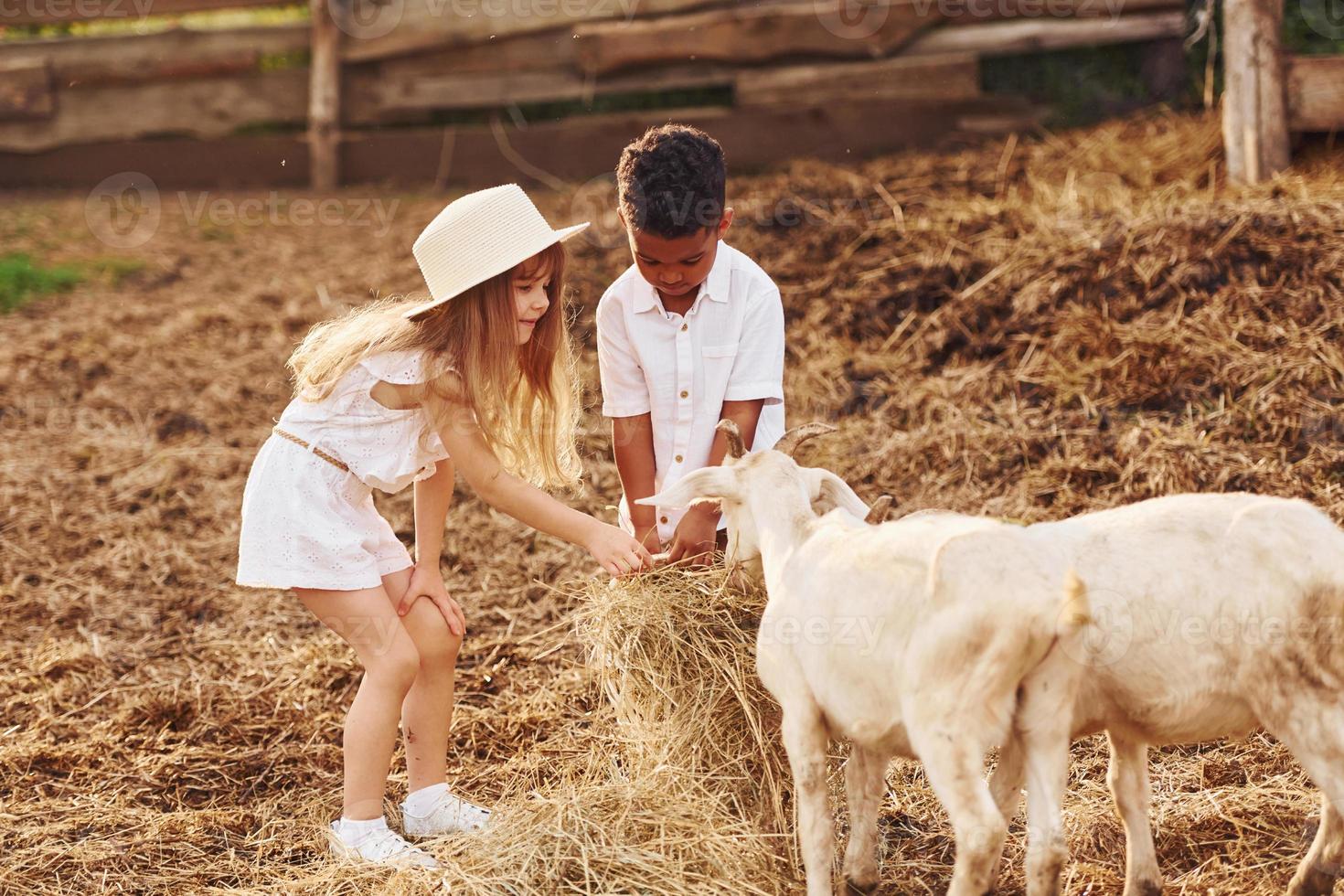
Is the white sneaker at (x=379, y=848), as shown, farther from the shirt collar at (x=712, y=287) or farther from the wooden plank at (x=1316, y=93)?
the wooden plank at (x=1316, y=93)

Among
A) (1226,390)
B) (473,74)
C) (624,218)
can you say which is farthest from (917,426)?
(473,74)

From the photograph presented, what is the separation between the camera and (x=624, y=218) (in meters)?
3.60

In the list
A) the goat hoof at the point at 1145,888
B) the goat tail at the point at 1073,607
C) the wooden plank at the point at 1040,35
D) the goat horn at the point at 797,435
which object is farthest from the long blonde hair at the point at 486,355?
the wooden plank at the point at 1040,35

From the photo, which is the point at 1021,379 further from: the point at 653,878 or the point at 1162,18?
the point at 1162,18

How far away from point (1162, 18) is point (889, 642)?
25.4 ft

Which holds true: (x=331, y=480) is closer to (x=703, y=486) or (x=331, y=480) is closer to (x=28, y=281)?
(x=703, y=486)

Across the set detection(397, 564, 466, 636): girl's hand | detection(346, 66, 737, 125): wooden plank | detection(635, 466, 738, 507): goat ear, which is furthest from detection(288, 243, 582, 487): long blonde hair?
detection(346, 66, 737, 125): wooden plank

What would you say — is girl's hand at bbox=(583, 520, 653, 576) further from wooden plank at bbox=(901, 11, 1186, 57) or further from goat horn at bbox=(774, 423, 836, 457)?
wooden plank at bbox=(901, 11, 1186, 57)

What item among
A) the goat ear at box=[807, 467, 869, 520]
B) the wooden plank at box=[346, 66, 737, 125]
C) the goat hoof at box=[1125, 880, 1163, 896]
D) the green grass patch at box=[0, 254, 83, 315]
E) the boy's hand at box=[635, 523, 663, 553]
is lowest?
the goat hoof at box=[1125, 880, 1163, 896]

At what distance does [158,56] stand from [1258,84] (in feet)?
28.7

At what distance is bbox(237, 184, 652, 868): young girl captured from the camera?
351 centimetres

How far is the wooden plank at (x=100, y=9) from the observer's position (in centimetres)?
1110

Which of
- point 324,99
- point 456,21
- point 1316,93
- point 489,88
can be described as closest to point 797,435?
point 1316,93

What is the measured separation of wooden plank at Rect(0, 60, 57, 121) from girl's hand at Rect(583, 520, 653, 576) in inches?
386
